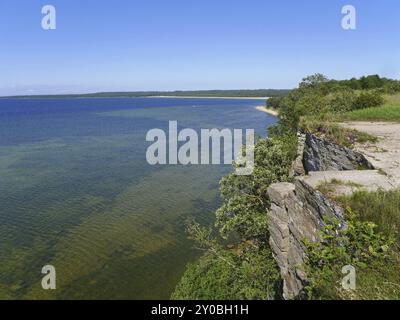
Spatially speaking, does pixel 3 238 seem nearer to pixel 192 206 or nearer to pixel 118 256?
pixel 118 256

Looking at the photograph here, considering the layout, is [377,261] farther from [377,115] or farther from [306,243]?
[377,115]

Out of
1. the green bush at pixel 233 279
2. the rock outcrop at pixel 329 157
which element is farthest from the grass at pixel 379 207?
the green bush at pixel 233 279

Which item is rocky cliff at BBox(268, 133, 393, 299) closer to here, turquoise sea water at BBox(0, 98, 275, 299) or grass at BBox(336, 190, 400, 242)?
grass at BBox(336, 190, 400, 242)

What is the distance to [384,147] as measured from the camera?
1427cm

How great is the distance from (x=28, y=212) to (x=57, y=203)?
9.58 ft

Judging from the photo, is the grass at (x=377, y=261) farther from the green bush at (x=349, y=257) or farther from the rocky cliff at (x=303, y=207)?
the rocky cliff at (x=303, y=207)

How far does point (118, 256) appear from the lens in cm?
2306


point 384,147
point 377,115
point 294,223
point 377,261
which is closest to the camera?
point 377,261

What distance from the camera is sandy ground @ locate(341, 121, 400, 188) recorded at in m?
11.7

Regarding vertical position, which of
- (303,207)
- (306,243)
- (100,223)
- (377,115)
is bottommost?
(100,223)

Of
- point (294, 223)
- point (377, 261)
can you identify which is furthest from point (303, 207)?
point (377, 261)

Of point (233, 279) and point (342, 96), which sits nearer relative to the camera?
point (233, 279)

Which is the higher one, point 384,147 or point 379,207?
point 384,147

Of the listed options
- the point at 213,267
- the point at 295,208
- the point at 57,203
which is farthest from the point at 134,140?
the point at 295,208
